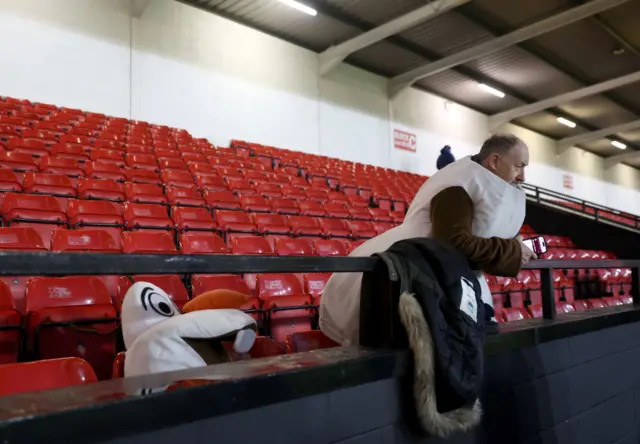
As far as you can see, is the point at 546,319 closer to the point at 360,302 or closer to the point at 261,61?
the point at 360,302

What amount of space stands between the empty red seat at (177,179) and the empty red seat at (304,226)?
1.25 m

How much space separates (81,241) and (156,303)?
1985mm

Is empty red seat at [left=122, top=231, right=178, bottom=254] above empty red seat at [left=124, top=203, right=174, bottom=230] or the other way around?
the other way around

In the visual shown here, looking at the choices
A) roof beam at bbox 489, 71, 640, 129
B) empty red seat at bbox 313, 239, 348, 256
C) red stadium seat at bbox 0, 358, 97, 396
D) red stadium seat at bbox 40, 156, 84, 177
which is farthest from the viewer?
roof beam at bbox 489, 71, 640, 129

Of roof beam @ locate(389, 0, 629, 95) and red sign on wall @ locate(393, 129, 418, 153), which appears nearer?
roof beam @ locate(389, 0, 629, 95)

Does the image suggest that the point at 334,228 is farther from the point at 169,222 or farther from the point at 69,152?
the point at 69,152

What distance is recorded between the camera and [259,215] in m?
4.80

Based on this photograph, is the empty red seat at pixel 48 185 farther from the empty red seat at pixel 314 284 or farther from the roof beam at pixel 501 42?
the roof beam at pixel 501 42

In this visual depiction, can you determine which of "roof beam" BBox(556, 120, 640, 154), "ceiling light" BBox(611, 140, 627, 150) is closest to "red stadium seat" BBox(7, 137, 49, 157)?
"roof beam" BBox(556, 120, 640, 154)

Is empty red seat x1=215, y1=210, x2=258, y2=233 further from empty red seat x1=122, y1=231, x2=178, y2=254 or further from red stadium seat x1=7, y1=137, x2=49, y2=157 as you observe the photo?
red stadium seat x1=7, y1=137, x2=49, y2=157

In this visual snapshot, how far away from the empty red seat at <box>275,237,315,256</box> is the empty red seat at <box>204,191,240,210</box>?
105 cm

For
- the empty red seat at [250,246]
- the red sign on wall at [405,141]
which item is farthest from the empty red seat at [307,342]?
the red sign on wall at [405,141]

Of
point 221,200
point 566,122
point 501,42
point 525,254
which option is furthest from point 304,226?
point 566,122

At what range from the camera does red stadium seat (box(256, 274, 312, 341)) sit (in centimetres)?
303
